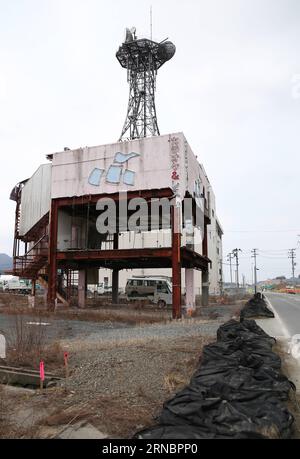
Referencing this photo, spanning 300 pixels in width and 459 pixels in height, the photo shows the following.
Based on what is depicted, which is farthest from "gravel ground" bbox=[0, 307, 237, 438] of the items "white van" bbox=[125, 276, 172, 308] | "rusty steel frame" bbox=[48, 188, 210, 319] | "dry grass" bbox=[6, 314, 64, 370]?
"white van" bbox=[125, 276, 172, 308]

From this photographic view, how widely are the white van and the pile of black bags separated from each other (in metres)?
27.3

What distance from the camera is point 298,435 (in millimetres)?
4559

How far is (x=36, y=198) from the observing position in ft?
99.8

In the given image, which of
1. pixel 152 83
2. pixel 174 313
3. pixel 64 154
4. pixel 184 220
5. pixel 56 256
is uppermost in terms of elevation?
pixel 152 83

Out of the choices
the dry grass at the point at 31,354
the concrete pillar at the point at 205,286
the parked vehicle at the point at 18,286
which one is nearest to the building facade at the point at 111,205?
the concrete pillar at the point at 205,286

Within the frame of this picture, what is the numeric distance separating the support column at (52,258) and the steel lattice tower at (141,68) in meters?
29.1

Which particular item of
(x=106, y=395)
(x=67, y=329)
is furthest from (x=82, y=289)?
(x=106, y=395)

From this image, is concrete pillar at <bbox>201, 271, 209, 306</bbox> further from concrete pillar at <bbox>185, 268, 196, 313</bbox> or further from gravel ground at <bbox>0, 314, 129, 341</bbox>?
gravel ground at <bbox>0, 314, 129, 341</bbox>

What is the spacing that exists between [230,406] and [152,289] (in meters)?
31.4

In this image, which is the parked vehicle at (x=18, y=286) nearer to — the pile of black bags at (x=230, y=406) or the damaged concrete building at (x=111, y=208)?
the damaged concrete building at (x=111, y=208)

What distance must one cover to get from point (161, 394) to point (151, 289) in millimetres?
29380
